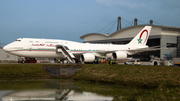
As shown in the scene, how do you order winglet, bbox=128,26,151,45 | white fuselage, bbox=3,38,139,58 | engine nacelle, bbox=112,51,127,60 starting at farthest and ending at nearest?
winglet, bbox=128,26,151,45
engine nacelle, bbox=112,51,127,60
white fuselage, bbox=3,38,139,58

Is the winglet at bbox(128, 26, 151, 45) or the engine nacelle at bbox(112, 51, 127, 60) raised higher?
the winglet at bbox(128, 26, 151, 45)

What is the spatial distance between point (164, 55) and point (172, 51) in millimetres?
3999

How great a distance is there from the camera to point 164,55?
56.4m

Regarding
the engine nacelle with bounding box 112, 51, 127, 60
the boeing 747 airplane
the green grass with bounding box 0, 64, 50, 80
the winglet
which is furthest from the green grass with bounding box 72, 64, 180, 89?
the winglet

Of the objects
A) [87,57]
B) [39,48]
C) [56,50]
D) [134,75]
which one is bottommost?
[134,75]

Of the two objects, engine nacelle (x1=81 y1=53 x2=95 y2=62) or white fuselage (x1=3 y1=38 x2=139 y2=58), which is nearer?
white fuselage (x1=3 y1=38 x2=139 y2=58)

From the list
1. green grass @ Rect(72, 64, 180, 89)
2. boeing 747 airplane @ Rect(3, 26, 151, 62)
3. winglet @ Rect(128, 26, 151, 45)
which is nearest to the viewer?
green grass @ Rect(72, 64, 180, 89)

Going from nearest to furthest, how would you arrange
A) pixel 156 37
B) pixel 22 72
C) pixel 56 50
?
pixel 22 72
pixel 56 50
pixel 156 37

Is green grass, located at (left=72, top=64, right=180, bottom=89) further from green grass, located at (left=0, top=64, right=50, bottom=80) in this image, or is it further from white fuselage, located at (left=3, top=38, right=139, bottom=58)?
white fuselage, located at (left=3, top=38, right=139, bottom=58)

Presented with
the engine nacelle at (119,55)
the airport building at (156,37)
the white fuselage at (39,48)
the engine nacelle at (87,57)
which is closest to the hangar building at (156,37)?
the airport building at (156,37)

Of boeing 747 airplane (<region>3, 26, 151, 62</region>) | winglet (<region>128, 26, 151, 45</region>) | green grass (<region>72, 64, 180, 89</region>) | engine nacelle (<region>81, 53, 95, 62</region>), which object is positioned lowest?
green grass (<region>72, 64, 180, 89</region>)

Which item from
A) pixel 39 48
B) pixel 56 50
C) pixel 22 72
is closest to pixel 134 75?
pixel 22 72

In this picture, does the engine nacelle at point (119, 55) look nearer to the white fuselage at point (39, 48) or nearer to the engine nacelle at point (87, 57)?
the white fuselage at point (39, 48)

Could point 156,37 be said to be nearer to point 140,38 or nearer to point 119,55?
point 140,38
